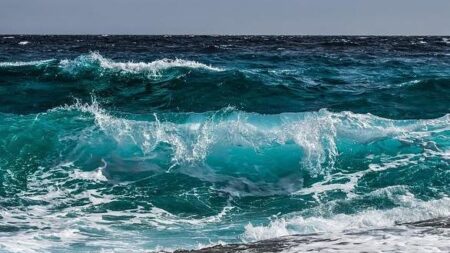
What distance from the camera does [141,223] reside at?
26.2 feet

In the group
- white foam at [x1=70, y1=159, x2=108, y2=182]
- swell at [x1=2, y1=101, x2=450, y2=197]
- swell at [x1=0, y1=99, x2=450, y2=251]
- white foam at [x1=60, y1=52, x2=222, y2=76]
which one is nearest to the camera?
swell at [x1=0, y1=99, x2=450, y2=251]

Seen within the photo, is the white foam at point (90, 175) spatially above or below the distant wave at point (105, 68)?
below

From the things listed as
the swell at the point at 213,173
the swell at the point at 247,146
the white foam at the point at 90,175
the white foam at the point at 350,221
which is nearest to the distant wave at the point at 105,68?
the swell at the point at 213,173

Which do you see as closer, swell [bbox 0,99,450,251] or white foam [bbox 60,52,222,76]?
swell [bbox 0,99,450,251]

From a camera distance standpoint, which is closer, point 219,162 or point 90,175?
point 90,175

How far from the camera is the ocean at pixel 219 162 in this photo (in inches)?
282

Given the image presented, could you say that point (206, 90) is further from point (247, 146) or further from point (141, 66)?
point (247, 146)

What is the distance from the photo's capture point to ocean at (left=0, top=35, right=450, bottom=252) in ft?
23.5

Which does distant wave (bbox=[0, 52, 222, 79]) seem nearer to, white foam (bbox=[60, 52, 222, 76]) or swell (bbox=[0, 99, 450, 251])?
white foam (bbox=[60, 52, 222, 76])

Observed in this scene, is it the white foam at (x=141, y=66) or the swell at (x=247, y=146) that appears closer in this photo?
the swell at (x=247, y=146)

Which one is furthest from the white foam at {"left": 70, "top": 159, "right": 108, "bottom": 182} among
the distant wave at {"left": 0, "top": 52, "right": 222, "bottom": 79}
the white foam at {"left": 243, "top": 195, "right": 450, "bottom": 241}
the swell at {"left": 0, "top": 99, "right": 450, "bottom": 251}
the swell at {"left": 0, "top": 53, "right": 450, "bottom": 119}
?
the distant wave at {"left": 0, "top": 52, "right": 222, "bottom": 79}

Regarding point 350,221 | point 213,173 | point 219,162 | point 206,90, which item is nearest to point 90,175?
point 213,173

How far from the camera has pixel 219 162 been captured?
36.8 feet

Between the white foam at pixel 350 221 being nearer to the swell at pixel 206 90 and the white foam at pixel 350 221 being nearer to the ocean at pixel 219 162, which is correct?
the ocean at pixel 219 162
